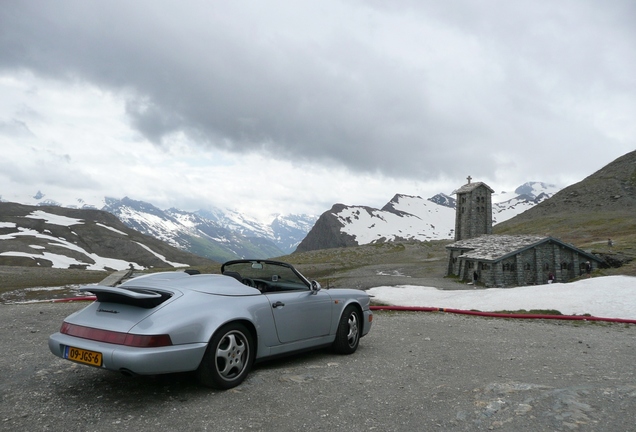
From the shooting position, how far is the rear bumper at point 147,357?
17.5 ft

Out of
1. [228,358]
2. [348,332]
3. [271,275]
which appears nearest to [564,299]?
[348,332]

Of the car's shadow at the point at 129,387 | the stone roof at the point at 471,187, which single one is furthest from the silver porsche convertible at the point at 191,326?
the stone roof at the point at 471,187

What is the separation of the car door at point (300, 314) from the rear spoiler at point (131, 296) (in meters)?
1.81

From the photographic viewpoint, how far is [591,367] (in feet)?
26.2

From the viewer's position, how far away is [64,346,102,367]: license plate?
5.54m

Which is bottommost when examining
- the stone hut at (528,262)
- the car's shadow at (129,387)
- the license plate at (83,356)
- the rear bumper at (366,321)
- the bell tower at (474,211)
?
the car's shadow at (129,387)

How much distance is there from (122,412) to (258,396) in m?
1.66

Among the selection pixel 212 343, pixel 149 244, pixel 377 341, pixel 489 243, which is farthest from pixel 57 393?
pixel 149 244

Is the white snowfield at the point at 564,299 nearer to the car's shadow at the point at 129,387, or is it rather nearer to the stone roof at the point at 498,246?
the stone roof at the point at 498,246

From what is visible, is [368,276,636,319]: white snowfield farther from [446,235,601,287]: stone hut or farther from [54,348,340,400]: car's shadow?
[54,348,340,400]: car's shadow

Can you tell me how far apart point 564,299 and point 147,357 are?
2114cm

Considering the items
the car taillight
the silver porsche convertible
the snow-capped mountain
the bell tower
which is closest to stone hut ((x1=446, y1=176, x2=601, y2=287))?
the bell tower

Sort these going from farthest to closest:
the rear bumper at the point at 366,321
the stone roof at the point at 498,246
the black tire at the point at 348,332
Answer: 1. the stone roof at the point at 498,246
2. the rear bumper at the point at 366,321
3. the black tire at the point at 348,332

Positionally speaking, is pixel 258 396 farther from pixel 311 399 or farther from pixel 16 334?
pixel 16 334
